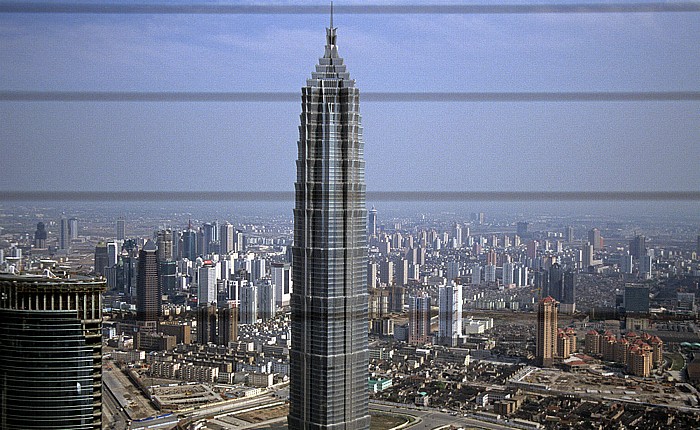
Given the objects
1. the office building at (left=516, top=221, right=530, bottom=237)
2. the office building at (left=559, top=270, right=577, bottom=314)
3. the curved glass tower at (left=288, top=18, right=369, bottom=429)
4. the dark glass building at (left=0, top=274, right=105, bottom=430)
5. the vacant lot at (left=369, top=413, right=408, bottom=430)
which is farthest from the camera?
the vacant lot at (left=369, top=413, right=408, bottom=430)

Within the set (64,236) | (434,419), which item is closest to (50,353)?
(64,236)

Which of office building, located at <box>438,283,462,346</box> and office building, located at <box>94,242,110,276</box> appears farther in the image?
office building, located at <box>438,283,462,346</box>

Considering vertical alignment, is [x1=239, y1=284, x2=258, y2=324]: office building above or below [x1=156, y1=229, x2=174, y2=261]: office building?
below

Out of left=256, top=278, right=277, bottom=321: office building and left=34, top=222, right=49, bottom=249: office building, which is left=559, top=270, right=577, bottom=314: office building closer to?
left=256, top=278, right=277, bottom=321: office building

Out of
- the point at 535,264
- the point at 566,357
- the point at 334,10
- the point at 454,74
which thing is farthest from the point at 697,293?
the point at 566,357

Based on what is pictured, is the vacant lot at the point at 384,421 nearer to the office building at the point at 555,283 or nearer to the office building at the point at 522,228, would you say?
the office building at the point at 555,283

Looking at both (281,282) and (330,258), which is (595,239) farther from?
(330,258)

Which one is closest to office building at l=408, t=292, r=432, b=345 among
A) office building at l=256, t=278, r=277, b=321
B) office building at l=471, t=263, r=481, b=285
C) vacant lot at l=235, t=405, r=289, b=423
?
office building at l=471, t=263, r=481, b=285
